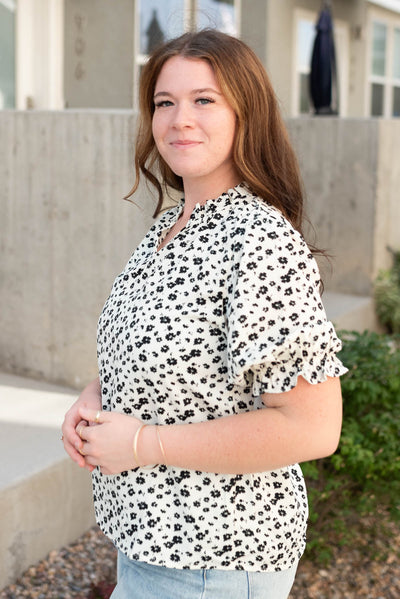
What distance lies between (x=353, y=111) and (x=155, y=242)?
464 inches

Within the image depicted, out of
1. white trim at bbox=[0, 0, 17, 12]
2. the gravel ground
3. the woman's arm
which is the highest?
white trim at bbox=[0, 0, 17, 12]

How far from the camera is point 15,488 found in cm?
327

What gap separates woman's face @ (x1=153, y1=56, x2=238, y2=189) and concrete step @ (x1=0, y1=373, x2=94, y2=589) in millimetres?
2037

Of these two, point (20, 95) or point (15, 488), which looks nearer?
point (15, 488)

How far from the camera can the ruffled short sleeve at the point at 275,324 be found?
137cm

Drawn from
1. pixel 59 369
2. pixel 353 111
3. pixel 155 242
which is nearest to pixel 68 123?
pixel 59 369

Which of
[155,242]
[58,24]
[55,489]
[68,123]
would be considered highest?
[58,24]

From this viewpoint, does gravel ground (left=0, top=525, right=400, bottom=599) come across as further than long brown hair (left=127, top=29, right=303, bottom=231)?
Yes

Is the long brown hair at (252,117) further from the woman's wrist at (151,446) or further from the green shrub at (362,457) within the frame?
the green shrub at (362,457)

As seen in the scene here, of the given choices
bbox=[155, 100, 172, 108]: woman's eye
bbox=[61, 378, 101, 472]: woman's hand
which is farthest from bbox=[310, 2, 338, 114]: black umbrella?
bbox=[61, 378, 101, 472]: woman's hand

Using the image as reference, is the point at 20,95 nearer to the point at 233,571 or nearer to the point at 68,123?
the point at 68,123

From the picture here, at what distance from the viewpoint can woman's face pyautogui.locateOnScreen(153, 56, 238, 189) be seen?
5.29ft

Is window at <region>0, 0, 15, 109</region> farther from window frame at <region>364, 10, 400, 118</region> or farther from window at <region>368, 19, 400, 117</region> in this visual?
window at <region>368, 19, 400, 117</region>

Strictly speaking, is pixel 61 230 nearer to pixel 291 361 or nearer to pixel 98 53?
pixel 291 361
